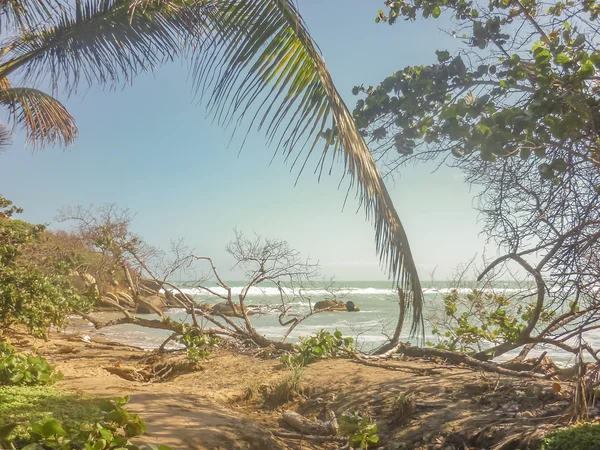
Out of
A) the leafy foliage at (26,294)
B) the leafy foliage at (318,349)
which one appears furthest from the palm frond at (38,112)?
the leafy foliage at (318,349)

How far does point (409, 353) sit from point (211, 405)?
337cm

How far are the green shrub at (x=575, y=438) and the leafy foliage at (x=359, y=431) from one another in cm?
129

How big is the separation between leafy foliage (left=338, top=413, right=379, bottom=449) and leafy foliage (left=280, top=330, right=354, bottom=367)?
95.4 inches

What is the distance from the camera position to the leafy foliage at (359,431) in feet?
12.4

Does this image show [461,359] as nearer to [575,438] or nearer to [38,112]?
[575,438]

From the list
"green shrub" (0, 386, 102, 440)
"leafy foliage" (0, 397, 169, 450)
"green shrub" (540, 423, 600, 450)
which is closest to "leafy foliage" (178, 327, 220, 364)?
"green shrub" (0, 386, 102, 440)

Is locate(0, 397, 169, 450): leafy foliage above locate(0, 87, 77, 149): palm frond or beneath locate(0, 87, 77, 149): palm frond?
beneath

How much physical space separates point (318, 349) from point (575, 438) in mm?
4016

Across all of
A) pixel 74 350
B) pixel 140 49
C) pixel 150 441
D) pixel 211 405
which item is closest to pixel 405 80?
pixel 140 49

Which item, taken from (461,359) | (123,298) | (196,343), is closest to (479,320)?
(461,359)

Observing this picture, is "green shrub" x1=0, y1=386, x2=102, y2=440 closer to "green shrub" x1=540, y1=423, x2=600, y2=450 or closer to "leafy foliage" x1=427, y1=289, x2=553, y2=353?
"green shrub" x1=540, y1=423, x2=600, y2=450

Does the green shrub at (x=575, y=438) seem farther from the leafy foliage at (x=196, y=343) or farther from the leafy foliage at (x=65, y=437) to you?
the leafy foliage at (x=196, y=343)

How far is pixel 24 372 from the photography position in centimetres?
408

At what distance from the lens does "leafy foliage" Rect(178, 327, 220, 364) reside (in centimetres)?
693
